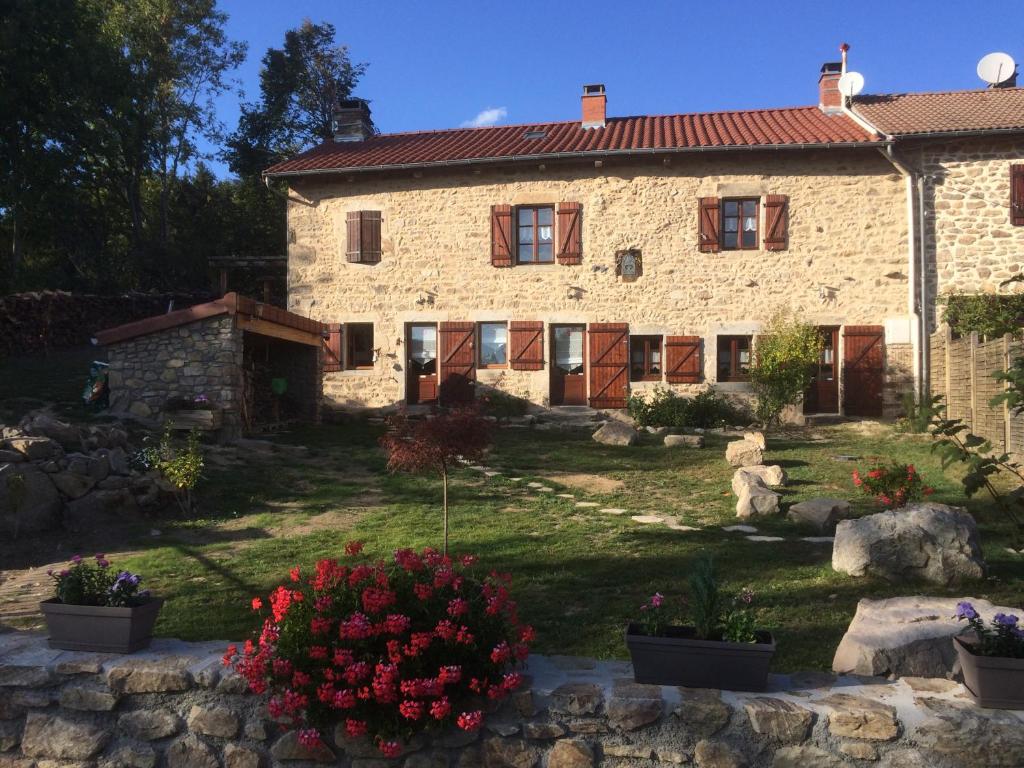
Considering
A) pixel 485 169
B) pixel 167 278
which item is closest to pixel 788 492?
pixel 485 169

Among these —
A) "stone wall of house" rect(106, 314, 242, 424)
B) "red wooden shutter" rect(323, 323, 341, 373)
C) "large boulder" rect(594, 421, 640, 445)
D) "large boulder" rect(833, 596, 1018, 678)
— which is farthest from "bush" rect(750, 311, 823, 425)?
"large boulder" rect(833, 596, 1018, 678)

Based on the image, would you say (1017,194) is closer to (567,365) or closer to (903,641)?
(567,365)

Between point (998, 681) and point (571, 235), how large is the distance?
13408 millimetres

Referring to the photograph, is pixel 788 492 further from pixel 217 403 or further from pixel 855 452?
pixel 217 403

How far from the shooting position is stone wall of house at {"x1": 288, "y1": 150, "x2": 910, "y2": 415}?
1459cm

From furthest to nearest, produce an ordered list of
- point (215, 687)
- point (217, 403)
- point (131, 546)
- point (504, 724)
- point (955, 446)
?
point (217, 403), point (131, 546), point (955, 446), point (215, 687), point (504, 724)

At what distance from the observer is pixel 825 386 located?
1485 centimetres

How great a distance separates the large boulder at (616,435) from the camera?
1186 cm

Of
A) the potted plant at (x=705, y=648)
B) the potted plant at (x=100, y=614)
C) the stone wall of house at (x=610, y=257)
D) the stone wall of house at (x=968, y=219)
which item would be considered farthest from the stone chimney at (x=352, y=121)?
the potted plant at (x=705, y=648)

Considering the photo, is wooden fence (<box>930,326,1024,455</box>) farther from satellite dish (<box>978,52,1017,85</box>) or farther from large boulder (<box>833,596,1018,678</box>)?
satellite dish (<box>978,52,1017,85</box>)

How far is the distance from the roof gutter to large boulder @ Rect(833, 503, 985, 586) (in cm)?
1082

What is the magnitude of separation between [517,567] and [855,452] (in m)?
7.19

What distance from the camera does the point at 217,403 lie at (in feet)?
35.1

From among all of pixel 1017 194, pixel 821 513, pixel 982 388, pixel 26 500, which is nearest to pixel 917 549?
pixel 821 513
